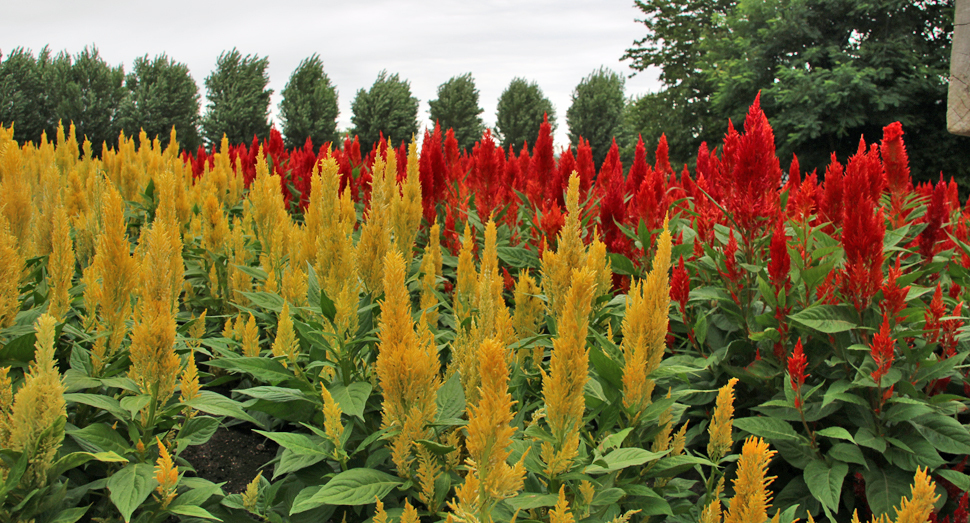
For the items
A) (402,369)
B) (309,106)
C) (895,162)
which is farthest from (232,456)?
(309,106)

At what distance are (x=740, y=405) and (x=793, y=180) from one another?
1.71 meters

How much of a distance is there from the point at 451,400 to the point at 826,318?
127cm

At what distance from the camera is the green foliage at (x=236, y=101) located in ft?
72.1

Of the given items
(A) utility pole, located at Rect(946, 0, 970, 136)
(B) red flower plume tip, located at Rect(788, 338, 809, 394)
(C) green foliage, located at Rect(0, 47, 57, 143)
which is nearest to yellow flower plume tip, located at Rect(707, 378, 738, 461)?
(B) red flower plume tip, located at Rect(788, 338, 809, 394)

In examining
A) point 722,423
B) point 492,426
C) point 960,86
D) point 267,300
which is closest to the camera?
point 492,426

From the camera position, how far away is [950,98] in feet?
18.8

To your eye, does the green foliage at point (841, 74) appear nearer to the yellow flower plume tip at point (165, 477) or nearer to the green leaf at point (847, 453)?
the green leaf at point (847, 453)

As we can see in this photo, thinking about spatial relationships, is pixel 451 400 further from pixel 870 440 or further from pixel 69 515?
pixel 870 440

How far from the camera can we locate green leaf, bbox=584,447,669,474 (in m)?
1.49

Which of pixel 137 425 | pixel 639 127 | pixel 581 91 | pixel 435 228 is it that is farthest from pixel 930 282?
pixel 581 91

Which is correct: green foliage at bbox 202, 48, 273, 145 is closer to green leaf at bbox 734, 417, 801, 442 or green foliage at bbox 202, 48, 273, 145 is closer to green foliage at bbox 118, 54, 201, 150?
green foliage at bbox 118, 54, 201, 150

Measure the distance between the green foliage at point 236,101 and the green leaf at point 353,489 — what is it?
22359 millimetres

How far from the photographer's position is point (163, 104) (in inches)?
882

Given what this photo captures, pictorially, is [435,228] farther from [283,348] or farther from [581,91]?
[581,91]
